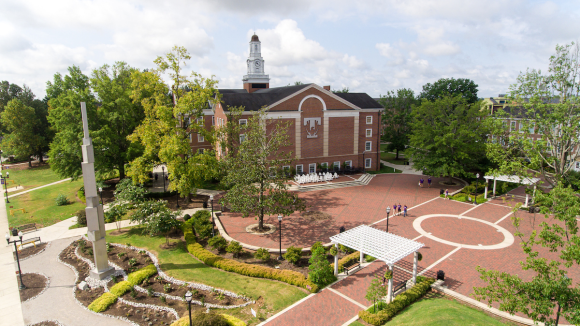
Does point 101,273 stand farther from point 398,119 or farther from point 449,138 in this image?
point 398,119

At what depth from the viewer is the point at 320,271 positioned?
54.0 feet


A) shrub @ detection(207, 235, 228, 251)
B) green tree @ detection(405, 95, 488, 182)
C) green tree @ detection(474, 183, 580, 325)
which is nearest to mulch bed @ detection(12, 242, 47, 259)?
shrub @ detection(207, 235, 228, 251)

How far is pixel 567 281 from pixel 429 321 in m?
5.42

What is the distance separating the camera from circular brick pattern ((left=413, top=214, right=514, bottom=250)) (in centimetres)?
2156

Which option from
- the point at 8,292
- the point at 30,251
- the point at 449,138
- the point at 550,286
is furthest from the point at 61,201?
the point at 449,138

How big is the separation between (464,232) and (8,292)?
28.7 m

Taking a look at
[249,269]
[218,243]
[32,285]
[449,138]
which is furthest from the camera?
[449,138]

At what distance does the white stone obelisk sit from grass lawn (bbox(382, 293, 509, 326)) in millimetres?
15374

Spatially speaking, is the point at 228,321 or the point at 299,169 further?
the point at 299,169

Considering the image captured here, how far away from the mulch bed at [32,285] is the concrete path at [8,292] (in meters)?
0.28

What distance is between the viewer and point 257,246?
21.5 m

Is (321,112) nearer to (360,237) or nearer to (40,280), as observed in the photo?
(360,237)

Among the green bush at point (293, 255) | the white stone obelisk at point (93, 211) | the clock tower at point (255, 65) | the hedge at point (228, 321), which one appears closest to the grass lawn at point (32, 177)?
the white stone obelisk at point (93, 211)

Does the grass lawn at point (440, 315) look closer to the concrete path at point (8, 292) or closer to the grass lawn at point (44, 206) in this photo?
the concrete path at point (8, 292)
